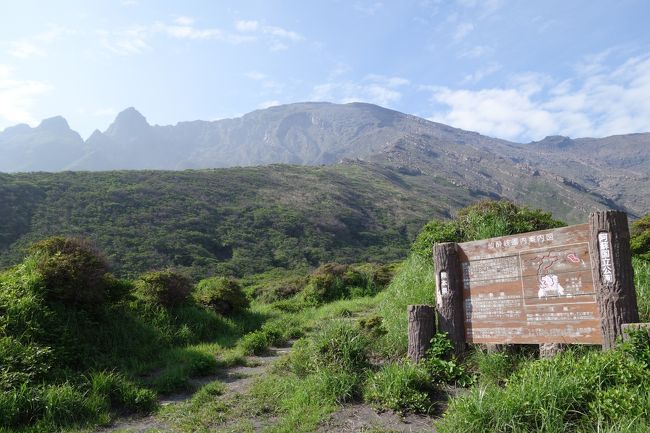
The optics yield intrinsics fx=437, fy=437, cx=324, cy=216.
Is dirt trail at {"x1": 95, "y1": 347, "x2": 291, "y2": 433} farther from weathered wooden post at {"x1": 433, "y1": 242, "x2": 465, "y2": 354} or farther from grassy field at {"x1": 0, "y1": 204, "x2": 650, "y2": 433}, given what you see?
weathered wooden post at {"x1": 433, "y1": 242, "x2": 465, "y2": 354}

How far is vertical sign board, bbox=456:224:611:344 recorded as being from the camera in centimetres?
511

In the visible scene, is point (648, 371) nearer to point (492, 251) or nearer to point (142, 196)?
point (492, 251)

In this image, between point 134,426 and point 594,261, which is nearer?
point 594,261

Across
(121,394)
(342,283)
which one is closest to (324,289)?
(342,283)

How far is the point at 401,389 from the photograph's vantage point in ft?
17.4

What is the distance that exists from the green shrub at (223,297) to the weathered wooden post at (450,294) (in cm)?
717

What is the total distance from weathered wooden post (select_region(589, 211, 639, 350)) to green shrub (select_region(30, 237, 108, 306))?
8131 mm

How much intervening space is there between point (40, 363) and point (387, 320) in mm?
5414

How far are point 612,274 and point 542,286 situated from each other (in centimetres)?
80

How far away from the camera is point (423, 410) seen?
5039mm

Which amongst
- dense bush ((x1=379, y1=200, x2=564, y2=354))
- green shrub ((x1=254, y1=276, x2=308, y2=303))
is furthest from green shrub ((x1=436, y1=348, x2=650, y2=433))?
green shrub ((x1=254, y1=276, x2=308, y2=303))

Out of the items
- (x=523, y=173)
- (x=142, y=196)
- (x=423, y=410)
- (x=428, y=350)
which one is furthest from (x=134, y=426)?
(x=523, y=173)

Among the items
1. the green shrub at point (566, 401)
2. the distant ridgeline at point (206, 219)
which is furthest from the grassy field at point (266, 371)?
the distant ridgeline at point (206, 219)

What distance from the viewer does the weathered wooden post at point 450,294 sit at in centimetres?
618
